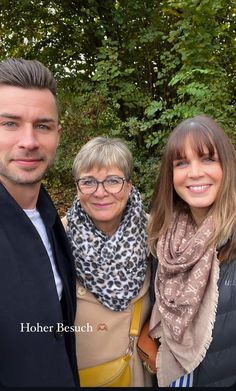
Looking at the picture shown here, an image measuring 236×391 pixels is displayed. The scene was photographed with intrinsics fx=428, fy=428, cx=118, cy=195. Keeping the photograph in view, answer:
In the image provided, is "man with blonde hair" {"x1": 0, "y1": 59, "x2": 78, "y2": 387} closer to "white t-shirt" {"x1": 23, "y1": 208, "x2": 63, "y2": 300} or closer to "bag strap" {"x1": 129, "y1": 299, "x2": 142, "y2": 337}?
"white t-shirt" {"x1": 23, "y1": 208, "x2": 63, "y2": 300}

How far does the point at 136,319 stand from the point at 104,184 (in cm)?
73

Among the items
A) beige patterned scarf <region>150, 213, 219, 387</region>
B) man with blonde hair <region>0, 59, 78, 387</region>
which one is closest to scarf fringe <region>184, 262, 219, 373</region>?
beige patterned scarf <region>150, 213, 219, 387</region>

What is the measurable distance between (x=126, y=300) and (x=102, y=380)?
0.42 meters

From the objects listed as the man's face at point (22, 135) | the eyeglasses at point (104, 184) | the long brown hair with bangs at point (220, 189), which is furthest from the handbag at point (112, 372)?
the man's face at point (22, 135)

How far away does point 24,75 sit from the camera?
1.81 meters

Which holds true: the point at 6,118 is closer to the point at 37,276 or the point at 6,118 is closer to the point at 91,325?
the point at 37,276

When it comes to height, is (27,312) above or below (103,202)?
below

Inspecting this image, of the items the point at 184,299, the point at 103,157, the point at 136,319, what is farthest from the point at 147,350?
the point at 103,157

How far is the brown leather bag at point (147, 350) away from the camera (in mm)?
2150

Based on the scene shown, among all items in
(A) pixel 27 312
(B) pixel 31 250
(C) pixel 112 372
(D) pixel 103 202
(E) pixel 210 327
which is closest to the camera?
(A) pixel 27 312

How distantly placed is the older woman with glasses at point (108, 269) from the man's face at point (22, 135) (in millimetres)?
554

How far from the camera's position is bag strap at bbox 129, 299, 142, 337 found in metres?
2.21

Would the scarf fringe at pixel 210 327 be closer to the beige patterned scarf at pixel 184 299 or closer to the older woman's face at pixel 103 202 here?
the beige patterned scarf at pixel 184 299

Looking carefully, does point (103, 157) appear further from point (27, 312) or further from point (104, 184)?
point (27, 312)
